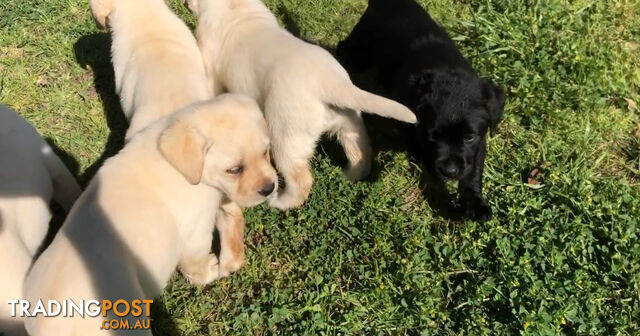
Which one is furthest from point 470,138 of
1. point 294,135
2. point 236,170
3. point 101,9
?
point 101,9

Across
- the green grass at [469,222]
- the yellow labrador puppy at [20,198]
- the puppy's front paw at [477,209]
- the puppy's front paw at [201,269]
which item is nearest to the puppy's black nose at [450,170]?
the puppy's front paw at [477,209]

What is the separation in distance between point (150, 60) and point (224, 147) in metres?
1.14

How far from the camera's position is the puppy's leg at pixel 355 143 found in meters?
3.43

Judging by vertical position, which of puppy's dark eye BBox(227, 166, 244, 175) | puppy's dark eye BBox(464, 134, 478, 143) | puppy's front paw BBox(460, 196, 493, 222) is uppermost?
puppy's dark eye BBox(227, 166, 244, 175)

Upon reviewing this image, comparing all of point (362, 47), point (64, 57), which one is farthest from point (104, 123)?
point (362, 47)

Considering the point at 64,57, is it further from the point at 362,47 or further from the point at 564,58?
the point at 564,58

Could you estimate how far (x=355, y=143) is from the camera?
11.7 ft

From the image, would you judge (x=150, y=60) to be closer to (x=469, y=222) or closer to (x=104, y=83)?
(x=104, y=83)

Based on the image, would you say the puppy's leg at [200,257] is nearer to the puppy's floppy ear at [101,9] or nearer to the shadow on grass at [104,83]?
the shadow on grass at [104,83]

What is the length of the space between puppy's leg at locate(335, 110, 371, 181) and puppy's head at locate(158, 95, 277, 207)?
67cm

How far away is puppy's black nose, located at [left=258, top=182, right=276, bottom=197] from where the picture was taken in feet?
9.68

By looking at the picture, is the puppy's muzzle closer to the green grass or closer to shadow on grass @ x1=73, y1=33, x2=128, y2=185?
the green grass

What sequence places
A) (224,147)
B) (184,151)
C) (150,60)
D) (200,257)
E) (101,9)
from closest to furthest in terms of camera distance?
(184,151) → (224,147) → (200,257) → (150,60) → (101,9)

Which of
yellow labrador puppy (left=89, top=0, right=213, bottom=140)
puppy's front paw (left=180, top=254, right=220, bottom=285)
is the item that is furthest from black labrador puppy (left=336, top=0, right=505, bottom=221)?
puppy's front paw (left=180, top=254, right=220, bottom=285)
